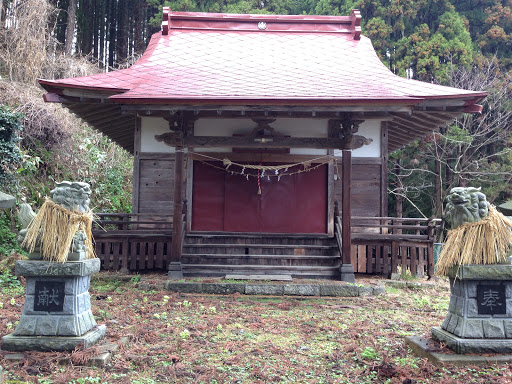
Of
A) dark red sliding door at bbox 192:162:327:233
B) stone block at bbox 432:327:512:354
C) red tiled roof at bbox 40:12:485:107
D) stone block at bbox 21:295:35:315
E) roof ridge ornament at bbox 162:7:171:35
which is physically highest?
roof ridge ornament at bbox 162:7:171:35

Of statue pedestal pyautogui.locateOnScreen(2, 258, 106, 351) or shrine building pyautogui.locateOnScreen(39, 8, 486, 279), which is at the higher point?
shrine building pyautogui.locateOnScreen(39, 8, 486, 279)

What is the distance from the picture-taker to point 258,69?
32.4 feet

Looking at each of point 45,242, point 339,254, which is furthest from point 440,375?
point 339,254

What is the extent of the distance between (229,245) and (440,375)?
5.77 metres

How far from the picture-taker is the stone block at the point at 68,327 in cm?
427

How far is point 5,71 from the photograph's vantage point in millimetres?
13742

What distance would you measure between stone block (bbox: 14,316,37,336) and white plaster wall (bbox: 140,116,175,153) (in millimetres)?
6322

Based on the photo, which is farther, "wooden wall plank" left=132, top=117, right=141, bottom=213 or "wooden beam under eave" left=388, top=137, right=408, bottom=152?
"wooden beam under eave" left=388, top=137, right=408, bottom=152

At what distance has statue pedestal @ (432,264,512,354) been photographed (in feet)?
13.7

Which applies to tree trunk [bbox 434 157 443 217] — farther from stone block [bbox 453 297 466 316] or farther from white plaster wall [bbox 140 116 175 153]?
stone block [bbox 453 297 466 316]

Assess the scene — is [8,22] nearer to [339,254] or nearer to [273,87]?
[273,87]

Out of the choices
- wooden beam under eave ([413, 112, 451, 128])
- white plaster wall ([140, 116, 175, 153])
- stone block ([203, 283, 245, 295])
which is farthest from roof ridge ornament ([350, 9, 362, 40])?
stone block ([203, 283, 245, 295])

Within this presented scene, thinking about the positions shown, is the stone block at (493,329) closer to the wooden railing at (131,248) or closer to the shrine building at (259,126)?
the shrine building at (259,126)

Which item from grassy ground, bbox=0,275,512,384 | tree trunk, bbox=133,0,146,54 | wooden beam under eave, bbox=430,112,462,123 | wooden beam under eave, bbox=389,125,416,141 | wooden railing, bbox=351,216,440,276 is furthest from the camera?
tree trunk, bbox=133,0,146,54
